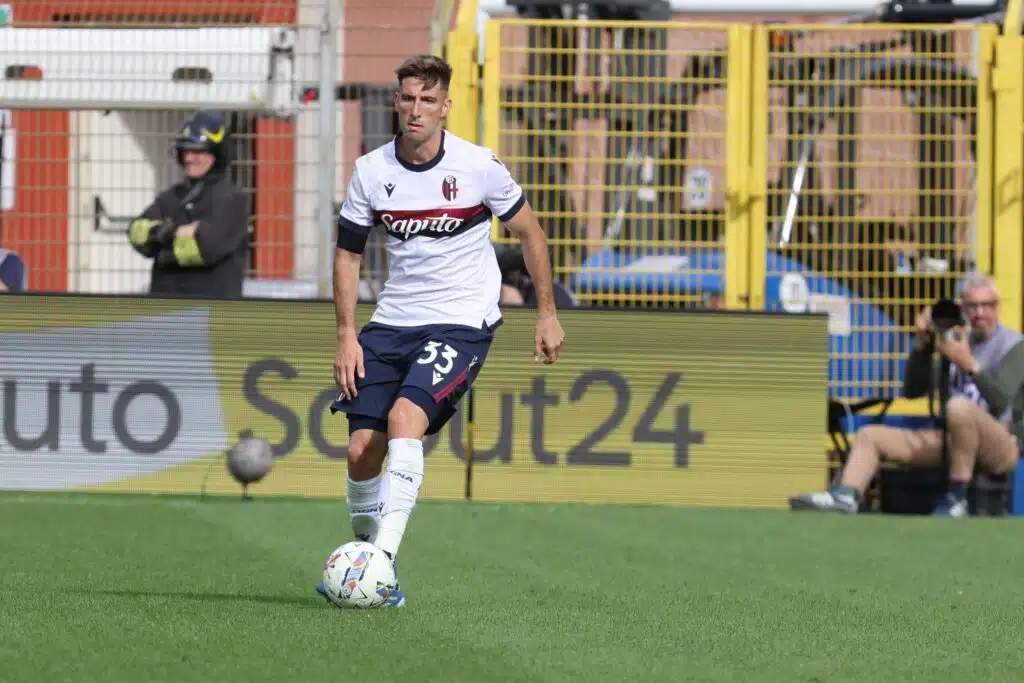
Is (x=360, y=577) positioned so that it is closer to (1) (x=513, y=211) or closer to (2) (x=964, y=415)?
(1) (x=513, y=211)

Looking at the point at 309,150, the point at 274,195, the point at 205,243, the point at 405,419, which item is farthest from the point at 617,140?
the point at 405,419

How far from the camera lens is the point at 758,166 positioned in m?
13.2

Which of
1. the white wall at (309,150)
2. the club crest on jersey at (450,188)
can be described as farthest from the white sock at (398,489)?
the white wall at (309,150)

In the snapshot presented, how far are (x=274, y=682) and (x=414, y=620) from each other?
1.36 meters

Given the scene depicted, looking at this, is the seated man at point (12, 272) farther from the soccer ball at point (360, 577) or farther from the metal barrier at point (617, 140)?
the soccer ball at point (360, 577)

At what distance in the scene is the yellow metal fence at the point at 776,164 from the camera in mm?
13086

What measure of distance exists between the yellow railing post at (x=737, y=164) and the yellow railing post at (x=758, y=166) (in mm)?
28

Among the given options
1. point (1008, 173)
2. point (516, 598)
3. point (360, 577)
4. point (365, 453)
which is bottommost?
point (516, 598)

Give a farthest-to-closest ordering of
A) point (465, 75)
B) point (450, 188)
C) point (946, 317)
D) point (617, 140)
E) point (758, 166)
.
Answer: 1. point (758, 166)
2. point (617, 140)
3. point (465, 75)
4. point (946, 317)
5. point (450, 188)

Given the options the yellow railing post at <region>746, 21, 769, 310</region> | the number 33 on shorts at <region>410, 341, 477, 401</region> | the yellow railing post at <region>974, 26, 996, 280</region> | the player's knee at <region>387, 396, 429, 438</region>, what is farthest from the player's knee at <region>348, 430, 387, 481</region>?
the yellow railing post at <region>974, 26, 996, 280</region>

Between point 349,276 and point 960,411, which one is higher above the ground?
point 349,276

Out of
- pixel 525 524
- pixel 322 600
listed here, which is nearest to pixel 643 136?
pixel 525 524

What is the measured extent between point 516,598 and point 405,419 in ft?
2.71

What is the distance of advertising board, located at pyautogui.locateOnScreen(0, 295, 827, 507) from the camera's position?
11.8 m
